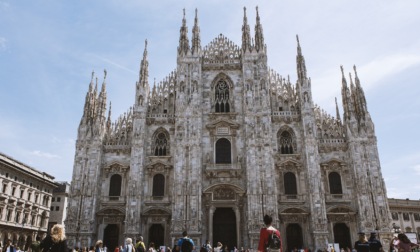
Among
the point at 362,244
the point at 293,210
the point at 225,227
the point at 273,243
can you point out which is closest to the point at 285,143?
the point at 293,210

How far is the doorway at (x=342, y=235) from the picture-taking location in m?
29.2

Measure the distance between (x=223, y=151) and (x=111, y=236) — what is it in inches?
484

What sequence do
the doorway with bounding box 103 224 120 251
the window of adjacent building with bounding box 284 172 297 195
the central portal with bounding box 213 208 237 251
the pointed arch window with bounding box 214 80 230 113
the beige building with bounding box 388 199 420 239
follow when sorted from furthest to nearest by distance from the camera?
the beige building with bounding box 388 199 420 239
the pointed arch window with bounding box 214 80 230 113
the window of adjacent building with bounding box 284 172 297 195
the doorway with bounding box 103 224 120 251
the central portal with bounding box 213 208 237 251

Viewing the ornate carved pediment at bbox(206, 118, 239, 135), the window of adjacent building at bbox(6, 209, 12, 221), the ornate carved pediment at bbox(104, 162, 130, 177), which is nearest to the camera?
the ornate carved pediment at bbox(104, 162, 130, 177)

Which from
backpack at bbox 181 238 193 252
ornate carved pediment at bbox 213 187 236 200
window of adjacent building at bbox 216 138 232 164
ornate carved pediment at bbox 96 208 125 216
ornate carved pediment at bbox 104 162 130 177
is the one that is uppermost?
window of adjacent building at bbox 216 138 232 164

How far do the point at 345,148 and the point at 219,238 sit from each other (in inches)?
538

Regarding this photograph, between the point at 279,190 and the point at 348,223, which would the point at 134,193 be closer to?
the point at 279,190

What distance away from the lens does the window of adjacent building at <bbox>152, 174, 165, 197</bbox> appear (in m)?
31.3

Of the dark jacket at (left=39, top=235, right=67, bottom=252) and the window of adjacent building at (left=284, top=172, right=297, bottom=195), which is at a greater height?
the window of adjacent building at (left=284, top=172, right=297, bottom=195)

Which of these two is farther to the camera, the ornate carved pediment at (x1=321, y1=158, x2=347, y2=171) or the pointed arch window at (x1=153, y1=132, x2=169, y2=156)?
the pointed arch window at (x1=153, y1=132, x2=169, y2=156)

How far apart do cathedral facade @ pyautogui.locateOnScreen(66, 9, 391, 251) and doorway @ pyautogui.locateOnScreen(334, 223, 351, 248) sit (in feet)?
0.27

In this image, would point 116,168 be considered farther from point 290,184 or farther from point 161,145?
point 290,184

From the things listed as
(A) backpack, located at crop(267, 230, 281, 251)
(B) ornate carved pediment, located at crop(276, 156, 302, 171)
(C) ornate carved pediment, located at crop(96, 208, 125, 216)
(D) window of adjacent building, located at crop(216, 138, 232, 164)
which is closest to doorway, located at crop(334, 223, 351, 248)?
(B) ornate carved pediment, located at crop(276, 156, 302, 171)

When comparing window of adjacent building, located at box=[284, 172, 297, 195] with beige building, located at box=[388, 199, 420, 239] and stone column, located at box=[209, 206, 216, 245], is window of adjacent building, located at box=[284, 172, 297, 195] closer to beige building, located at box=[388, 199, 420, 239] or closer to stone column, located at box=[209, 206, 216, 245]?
stone column, located at box=[209, 206, 216, 245]
